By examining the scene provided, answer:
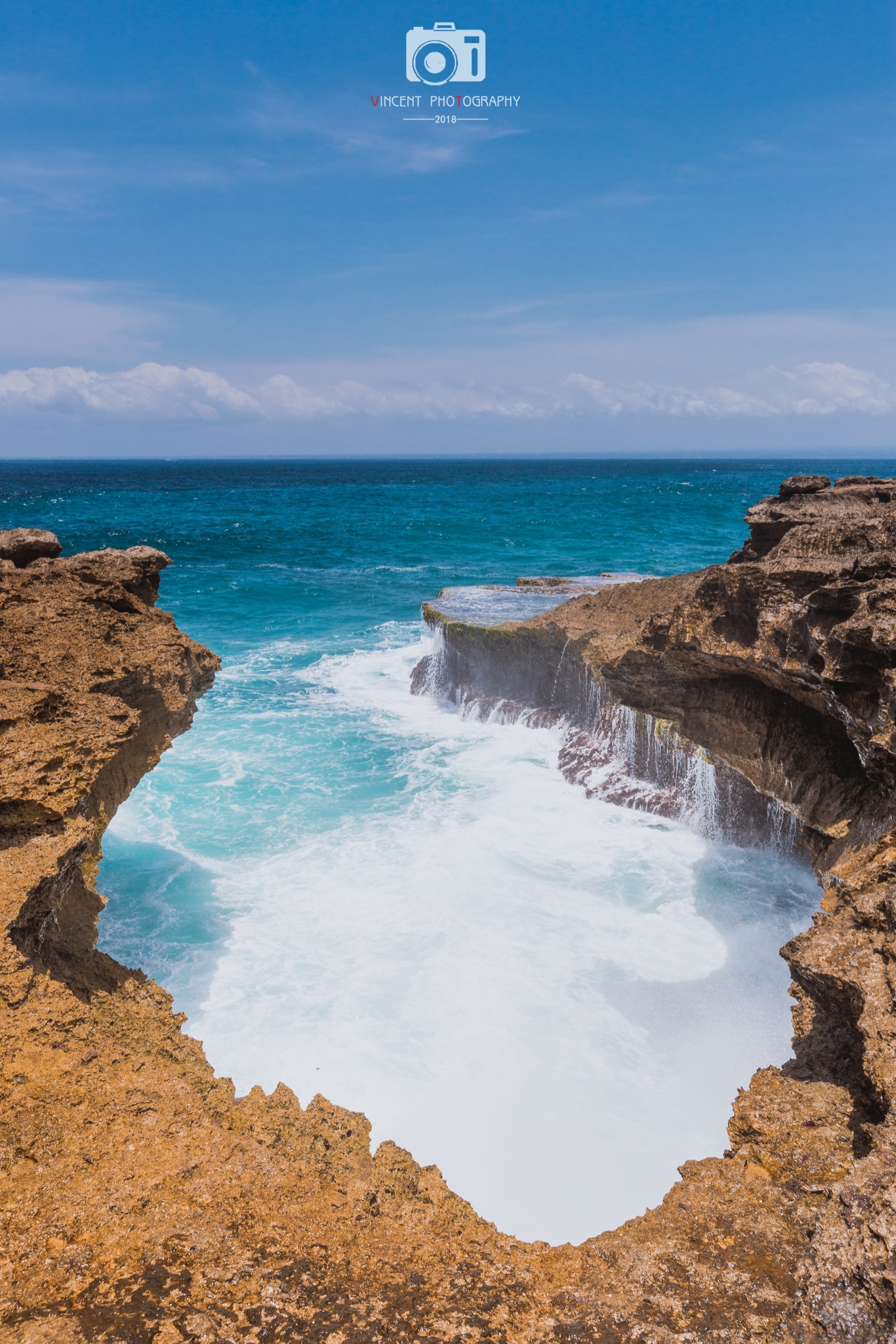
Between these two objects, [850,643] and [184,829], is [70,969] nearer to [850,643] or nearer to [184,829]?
[850,643]

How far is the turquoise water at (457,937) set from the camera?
6508 millimetres

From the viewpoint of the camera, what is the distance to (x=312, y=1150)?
3.55m

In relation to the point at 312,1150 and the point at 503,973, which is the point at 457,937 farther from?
the point at 312,1150

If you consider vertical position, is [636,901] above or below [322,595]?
below

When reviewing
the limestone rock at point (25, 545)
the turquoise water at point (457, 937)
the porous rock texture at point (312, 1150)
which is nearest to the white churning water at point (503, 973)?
the turquoise water at point (457, 937)

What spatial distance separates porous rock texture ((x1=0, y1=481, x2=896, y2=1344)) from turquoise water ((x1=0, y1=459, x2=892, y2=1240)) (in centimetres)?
235

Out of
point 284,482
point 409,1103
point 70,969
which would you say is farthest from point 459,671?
point 284,482

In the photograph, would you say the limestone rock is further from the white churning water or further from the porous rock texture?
the white churning water

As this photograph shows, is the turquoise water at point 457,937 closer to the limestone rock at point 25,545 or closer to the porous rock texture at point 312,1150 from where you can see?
the porous rock texture at point 312,1150

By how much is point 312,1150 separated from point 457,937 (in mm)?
5401

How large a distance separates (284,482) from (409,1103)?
110145 mm

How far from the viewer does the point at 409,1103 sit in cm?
667

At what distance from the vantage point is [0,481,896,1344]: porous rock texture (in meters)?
2.50

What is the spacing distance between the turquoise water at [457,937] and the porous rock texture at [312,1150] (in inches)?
92.6
